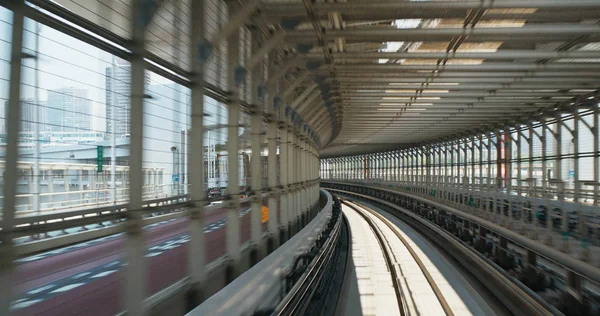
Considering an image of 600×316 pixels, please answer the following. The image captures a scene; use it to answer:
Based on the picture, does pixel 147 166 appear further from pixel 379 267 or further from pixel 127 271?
pixel 379 267

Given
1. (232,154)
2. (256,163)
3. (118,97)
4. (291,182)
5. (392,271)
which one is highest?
(118,97)

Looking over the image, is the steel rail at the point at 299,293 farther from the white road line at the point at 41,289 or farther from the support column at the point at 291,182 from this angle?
the support column at the point at 291,182

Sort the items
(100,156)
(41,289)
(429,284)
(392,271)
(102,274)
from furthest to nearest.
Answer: (392,271)
(429,284)
(102,274)
(100,156)
(41,289)

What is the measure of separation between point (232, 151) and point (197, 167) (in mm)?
1140

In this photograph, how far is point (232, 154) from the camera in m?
5.59

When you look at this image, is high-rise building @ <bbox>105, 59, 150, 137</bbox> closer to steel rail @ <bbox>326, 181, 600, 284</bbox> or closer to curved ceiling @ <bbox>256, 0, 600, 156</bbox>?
curved ceiling @ <bbox>256, 0, 600, 156</bbox>

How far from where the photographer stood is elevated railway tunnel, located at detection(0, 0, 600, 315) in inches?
103

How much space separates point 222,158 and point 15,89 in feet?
10.4

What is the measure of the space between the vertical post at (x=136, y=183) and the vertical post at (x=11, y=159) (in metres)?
0.93

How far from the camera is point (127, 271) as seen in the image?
3209 millimetres

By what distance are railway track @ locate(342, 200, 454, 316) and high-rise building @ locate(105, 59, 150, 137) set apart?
6632 mm

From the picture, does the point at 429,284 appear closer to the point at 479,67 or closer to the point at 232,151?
the point at 479,67

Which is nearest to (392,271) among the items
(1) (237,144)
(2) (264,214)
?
(2) (264,214)

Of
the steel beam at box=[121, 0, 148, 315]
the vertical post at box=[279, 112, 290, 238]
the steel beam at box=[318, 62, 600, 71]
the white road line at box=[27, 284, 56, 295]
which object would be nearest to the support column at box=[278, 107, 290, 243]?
the vertical post at box=[279, 112, 290, 238]
